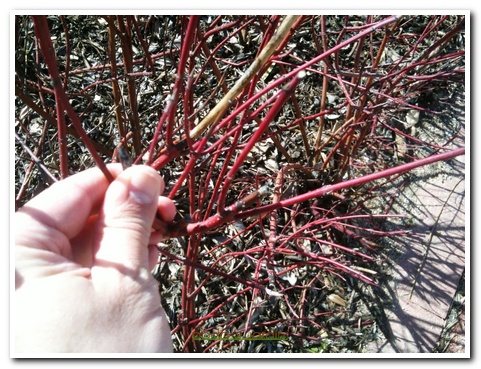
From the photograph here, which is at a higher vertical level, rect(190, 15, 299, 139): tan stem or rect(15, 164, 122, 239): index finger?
rect(190, 15, 299, 139): tan stem

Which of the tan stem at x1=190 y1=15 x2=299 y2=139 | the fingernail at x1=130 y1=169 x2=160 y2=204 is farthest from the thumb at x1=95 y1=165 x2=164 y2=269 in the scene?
the tan stem at x1=190 y1=15 x2=299 y2=139

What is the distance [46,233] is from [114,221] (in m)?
0.15

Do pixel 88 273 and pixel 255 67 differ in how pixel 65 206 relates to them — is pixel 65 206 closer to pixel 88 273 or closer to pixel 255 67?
pixel 88 273

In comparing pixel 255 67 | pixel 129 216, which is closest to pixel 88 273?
pixel 129 216

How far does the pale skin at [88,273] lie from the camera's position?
35.3 inches

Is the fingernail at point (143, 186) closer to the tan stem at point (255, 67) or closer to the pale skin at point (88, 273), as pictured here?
the pale skin at point (88, 273)

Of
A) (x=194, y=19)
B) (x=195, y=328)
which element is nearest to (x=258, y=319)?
(x=195, y=328)

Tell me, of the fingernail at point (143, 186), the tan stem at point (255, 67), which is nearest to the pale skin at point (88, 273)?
the fingernail at point (143, 186)

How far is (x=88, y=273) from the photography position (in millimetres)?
928

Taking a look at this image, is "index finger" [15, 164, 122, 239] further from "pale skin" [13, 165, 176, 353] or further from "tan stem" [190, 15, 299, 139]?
"tan stem" [190, 15, 299, 139]

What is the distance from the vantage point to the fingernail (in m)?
0.89

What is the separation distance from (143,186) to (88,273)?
22 cm

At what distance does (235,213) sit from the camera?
0.83 m
